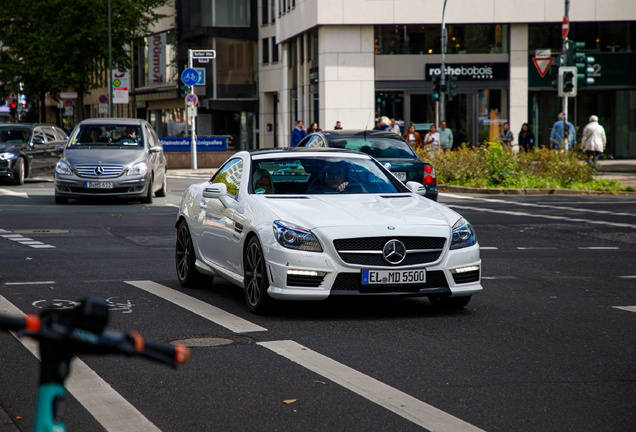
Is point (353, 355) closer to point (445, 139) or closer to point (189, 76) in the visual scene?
point (445, 139)

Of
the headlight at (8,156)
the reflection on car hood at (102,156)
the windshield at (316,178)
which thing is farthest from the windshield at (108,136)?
the windshield at (316,178)

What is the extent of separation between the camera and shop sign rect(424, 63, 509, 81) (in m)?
40.8

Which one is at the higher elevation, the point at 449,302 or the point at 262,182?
the point at 262,182

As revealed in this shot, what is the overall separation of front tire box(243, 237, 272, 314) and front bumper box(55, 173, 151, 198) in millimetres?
11787

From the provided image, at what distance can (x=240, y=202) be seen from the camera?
8.34 m

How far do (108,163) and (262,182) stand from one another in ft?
37.1

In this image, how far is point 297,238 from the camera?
24.4ft

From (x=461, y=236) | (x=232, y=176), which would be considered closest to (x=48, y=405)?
(x=461, y=236)

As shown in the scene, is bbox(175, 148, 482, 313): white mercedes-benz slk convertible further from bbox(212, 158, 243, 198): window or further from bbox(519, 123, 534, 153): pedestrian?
bbox(519, 123, 534, 153): pedestrian

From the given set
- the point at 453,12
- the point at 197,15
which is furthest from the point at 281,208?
the point at 197,15

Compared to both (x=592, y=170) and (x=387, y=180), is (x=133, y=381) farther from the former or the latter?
(x=592, y=170)

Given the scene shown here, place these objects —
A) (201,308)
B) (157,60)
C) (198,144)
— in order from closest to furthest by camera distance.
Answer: (201,308), (198,144), (157,60)

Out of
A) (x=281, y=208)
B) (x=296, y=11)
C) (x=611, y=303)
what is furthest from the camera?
(x=296, y=11)

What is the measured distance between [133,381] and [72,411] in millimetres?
727
